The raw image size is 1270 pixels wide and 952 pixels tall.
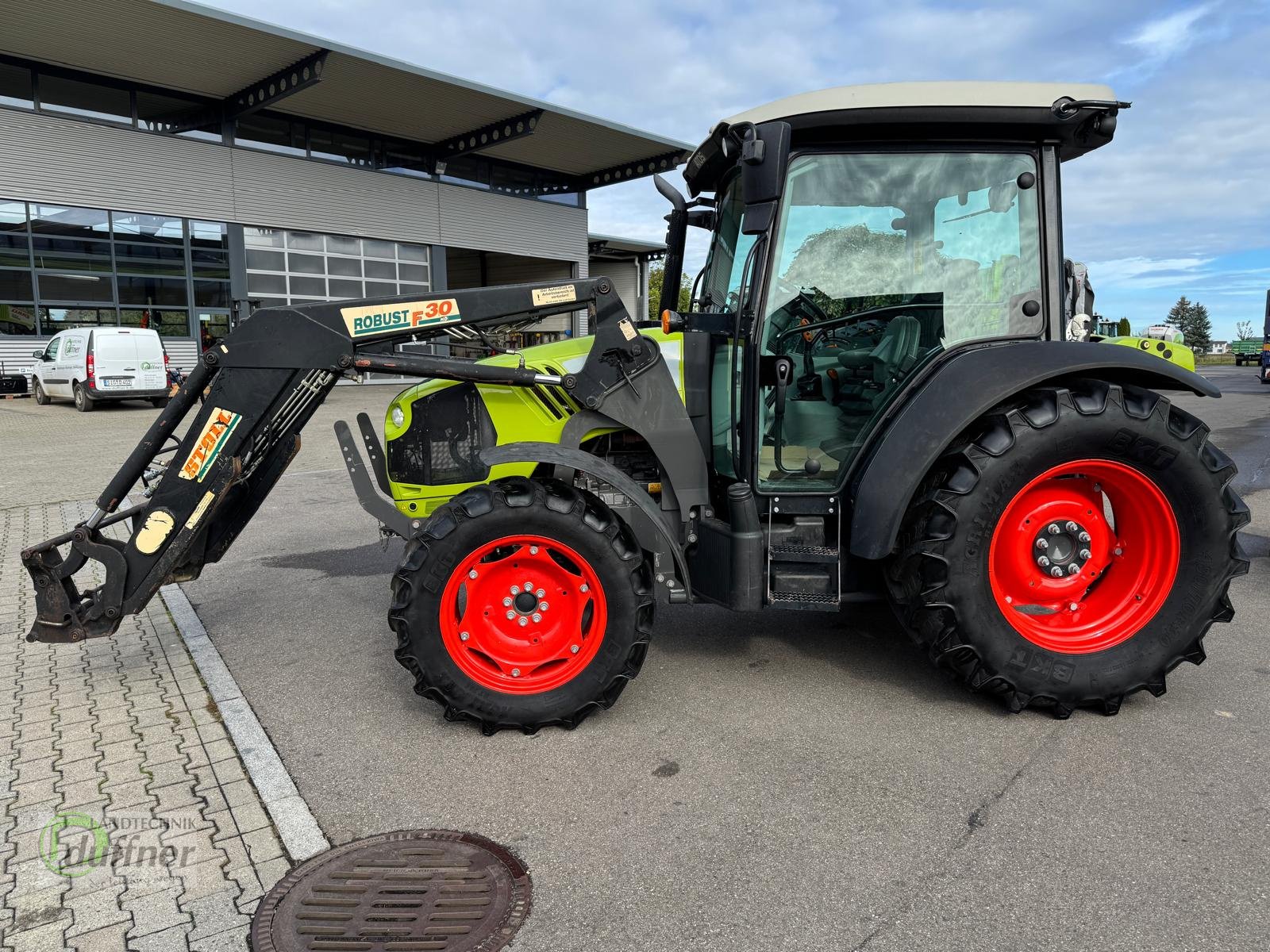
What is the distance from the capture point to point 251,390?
11.5 ft

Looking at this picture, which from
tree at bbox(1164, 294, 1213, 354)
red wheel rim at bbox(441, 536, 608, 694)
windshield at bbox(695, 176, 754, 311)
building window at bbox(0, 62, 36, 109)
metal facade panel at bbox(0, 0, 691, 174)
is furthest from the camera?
tree at bbox(1164, 294, 1213, 354)

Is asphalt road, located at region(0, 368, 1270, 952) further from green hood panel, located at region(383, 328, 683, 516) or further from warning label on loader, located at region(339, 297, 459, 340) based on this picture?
warning label on loader, located at region(339, 297, 459, 340)

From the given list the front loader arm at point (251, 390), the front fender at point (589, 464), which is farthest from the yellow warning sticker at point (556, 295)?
the front fender at point (589, 464)

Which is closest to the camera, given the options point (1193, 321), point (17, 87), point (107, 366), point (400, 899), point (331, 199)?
point (400, 899)

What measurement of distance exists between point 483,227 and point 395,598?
Answer: 25.7 metres

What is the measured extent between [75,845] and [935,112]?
4.04 metres

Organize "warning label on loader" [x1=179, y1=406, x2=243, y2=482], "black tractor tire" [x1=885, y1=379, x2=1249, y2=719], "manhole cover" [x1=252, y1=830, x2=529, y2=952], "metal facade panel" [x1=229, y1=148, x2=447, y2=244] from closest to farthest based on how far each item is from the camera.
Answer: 1. "manhole cover" [x1=252, y1=830, x2=529, y2=952]
2. "black tractor tire" [x1=885, y1=379, x2=1249, y2=719]
3. "warning label on loader" [x1=179, y1=406, x2=243, y2=482]
4. "metal facade panel" [x1=229, y1=148, x2=447, y2=244]

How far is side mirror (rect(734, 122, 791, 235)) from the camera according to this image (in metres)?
3.08

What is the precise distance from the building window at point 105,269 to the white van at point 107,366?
66.2 inches

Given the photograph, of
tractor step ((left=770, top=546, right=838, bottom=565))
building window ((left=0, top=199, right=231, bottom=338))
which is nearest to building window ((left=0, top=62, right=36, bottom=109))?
building window ((left=0, top=199, right=231, bottom=338))

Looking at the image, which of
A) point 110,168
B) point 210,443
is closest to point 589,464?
point 210,443

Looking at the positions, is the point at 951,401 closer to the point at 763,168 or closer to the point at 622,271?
the point at 763,168

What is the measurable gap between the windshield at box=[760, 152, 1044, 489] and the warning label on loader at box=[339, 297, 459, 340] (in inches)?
53.7

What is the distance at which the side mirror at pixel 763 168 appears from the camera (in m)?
3.08
